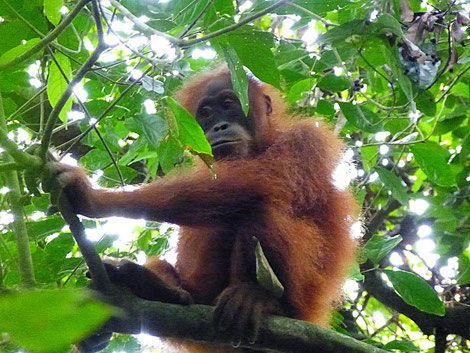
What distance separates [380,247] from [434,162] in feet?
1.87

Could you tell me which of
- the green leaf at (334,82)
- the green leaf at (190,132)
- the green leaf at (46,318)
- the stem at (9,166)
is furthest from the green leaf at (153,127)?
the green leaf at (46,318)

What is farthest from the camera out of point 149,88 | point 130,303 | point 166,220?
point 149,88

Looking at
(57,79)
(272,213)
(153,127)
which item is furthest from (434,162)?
(57,79)

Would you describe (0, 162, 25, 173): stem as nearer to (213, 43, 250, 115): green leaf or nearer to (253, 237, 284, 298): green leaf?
(213, 43, 250, 115): green leaf

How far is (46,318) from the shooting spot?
44 centimetres

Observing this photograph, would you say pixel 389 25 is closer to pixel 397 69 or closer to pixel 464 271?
pixel 397 69

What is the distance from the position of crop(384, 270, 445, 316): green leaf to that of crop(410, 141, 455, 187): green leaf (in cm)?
62

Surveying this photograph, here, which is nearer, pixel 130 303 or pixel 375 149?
pixel 130 303

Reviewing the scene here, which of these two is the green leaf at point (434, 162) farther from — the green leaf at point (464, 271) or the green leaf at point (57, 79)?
the green leaf at point (57, 79)

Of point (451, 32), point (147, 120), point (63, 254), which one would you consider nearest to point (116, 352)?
point (63, 254)

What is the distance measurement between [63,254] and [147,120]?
0.77m

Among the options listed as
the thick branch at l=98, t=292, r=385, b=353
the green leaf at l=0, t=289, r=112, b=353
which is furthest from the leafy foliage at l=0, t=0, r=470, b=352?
the thick branch at l=98, t=292, r=385, b=353

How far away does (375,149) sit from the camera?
4.09m

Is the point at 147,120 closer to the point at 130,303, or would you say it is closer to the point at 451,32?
the point at 130,303
